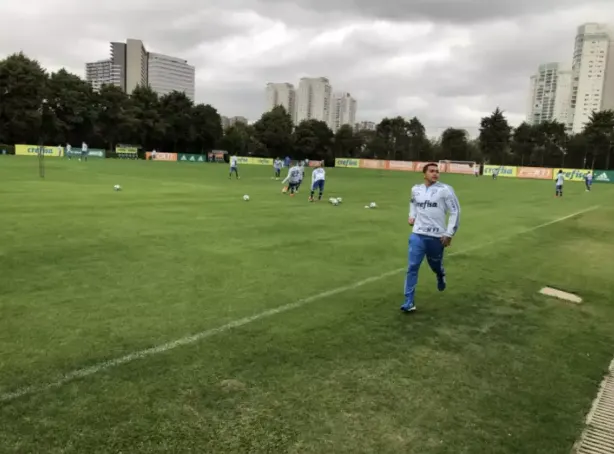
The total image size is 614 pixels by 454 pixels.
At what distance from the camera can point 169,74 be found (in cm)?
14125

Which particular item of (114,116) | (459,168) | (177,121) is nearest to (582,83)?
(459,168)

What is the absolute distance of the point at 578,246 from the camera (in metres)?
14.3

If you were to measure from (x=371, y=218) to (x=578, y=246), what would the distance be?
6.67 m

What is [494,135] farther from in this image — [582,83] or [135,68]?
[135,68]

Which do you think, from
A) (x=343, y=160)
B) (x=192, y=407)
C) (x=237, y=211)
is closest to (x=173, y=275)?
(x=192, y=407)

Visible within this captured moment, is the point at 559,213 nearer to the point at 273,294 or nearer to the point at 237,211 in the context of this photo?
the point at 237,211

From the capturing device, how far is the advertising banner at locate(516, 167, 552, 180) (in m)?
72.3

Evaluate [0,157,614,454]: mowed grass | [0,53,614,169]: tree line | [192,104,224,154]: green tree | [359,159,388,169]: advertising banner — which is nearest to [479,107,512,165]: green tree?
[0,53,614,169]: tree line

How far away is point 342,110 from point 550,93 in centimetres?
6098

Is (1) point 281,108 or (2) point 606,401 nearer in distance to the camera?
Result: (2) point 606,401

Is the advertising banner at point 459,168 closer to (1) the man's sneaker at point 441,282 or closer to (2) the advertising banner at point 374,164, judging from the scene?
(2) the advertising banner at point 374,164

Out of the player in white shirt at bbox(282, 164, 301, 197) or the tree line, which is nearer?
the player in white shirt at bbox(282, 164, 301, 197)

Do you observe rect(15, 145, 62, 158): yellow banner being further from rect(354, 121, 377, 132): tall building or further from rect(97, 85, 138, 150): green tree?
rect(354, 121, 377, 132): tall building

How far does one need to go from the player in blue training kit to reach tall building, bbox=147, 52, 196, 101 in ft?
446
